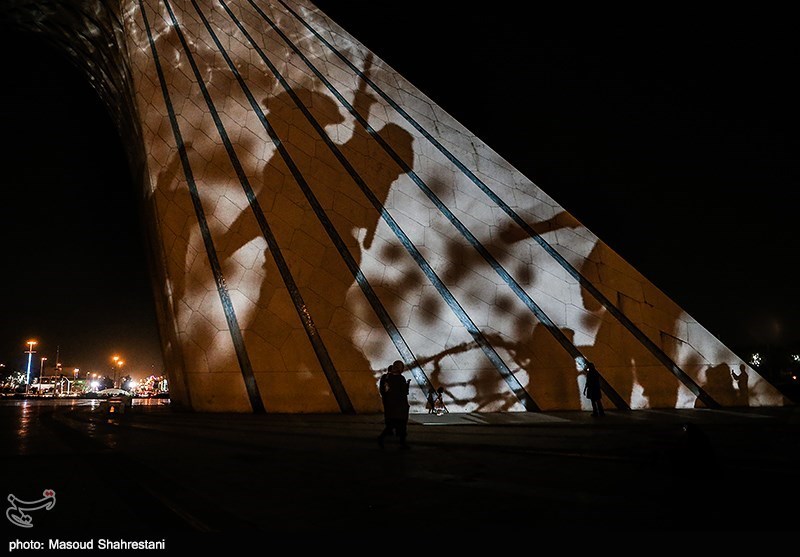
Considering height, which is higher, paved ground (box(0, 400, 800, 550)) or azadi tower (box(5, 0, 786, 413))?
azadi tower (box(5, 0, 786, 413))

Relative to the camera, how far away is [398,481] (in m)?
3.32

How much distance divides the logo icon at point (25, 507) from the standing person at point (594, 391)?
271 inches

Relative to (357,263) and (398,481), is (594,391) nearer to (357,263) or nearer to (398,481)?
(357,263)

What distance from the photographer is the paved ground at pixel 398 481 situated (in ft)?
7.72

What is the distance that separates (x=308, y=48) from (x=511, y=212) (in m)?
5.56

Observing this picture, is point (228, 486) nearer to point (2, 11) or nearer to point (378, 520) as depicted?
point (378, 520)

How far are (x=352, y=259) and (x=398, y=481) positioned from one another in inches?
212

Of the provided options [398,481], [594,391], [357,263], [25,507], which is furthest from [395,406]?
[594,391]

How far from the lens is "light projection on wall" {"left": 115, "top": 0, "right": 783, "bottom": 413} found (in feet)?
25.4

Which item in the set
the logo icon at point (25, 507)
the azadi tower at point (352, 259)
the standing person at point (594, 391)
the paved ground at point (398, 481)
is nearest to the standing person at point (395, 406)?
the paved ground at point (398, 481)

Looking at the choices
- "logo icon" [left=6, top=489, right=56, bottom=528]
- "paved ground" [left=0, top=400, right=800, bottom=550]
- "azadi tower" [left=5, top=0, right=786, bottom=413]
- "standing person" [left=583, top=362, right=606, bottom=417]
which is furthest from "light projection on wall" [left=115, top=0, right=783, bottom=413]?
"logo icon" [left=6, top=489, right=56, bottom=528]

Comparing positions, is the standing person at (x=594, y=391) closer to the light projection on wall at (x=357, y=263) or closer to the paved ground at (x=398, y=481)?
the light projection on wall at (x=357, y=263)

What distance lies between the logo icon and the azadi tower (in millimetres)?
4749

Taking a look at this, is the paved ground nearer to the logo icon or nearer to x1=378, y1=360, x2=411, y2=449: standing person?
the logo icon
